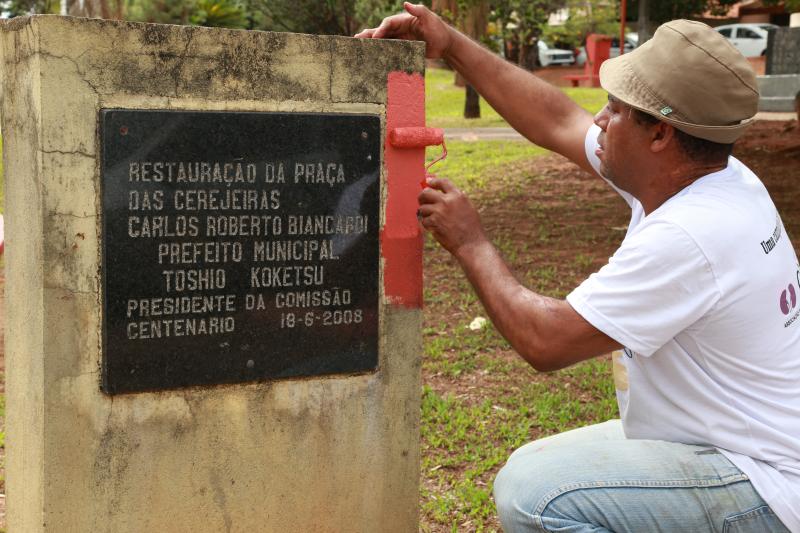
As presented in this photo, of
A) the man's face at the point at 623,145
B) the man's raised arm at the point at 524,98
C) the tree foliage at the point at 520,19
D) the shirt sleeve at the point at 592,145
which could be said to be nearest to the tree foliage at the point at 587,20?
the tree foliage at the point at 520,19

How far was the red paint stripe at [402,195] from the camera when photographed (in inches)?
120

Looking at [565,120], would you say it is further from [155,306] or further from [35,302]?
[35,302]

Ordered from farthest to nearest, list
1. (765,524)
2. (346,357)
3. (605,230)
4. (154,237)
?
1. (605,230)
2. (346,357)
3. (154,237)
4. (765,524)

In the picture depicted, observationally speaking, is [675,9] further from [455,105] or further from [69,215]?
[69,215]

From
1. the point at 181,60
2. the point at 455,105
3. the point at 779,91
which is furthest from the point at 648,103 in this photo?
the point at 455,105

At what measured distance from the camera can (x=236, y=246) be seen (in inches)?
110

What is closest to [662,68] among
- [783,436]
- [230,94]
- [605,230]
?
[783,436]

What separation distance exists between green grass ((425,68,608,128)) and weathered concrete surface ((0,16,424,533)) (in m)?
12.2

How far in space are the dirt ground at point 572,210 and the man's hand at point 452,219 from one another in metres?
2.21

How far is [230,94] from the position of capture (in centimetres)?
277

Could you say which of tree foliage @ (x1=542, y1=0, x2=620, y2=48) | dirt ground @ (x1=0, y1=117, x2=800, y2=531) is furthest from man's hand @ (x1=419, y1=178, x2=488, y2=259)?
tree foliage @ (x1=542, y1=0, x2=620, y2=48)

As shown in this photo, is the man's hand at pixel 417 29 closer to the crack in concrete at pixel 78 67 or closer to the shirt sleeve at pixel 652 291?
the crack in concrete at pixel 78 67

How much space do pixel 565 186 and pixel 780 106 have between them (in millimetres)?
7439

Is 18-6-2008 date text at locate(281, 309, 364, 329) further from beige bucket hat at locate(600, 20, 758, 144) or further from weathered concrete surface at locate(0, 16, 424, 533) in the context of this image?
beige bucket hat at locate(600, 20, 758, 144)
